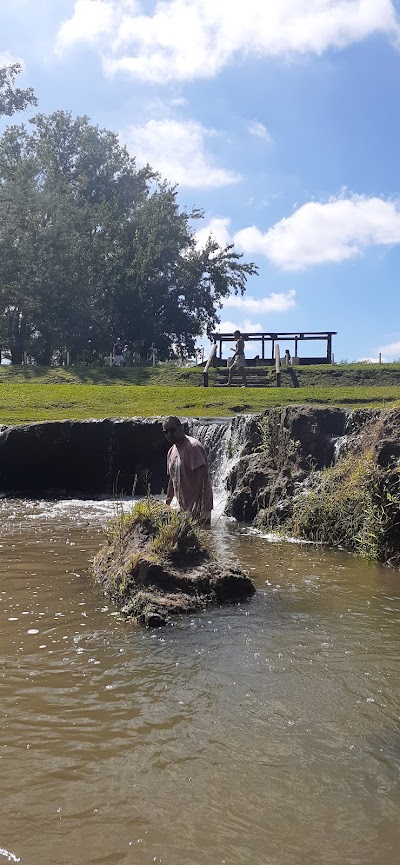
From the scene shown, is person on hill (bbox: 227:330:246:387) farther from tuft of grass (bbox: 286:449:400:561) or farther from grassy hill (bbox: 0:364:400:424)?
tuft of grass (bbox: 286:449:400:561)

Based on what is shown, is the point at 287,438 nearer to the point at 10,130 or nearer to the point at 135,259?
the point at 135,259

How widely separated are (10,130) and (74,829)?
155 ft

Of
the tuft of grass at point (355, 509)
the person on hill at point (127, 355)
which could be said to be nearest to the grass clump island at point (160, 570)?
the tuft of grass at point (355, 509)

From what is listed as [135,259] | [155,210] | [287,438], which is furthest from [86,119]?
[287,438]

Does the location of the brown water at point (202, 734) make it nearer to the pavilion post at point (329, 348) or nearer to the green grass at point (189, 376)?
the green grass at point (189, 376)

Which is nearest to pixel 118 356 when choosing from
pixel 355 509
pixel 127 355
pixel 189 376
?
pixel 127 355

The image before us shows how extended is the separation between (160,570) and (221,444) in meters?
9.62

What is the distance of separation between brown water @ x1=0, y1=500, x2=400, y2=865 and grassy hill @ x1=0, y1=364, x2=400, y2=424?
13812mm

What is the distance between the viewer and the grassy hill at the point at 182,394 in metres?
20.1

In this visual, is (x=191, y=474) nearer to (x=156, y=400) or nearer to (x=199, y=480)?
(x=199, y=480)

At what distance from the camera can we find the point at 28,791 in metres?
3.07

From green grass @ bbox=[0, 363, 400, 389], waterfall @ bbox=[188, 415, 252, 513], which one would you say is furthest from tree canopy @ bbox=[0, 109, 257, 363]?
waterfall @ bbox=[188, 415, 252, 513]

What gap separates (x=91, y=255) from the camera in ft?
131

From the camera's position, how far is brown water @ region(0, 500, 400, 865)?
9.12 feet
